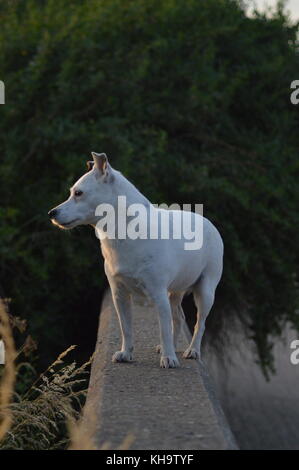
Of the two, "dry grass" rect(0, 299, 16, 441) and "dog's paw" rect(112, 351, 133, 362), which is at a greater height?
"dry grass" rect(0, 299, 16, 441)

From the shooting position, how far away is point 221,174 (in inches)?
349

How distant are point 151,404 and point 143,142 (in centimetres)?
441

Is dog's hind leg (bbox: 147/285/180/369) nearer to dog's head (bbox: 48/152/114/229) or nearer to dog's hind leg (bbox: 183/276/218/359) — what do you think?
dog's hind leg (bbox: 183/276/218/359)

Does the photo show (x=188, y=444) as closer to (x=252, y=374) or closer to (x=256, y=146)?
(x=256, y=146)

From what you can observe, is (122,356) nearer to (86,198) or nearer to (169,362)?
(169,362)

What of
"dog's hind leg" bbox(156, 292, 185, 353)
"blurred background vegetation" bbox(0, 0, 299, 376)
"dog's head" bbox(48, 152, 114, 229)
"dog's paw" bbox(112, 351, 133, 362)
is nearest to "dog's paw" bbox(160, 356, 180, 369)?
"dog's paw" bbox(112, 351, 133, 362)

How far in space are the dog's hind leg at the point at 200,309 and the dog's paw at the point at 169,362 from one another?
1.21 feet

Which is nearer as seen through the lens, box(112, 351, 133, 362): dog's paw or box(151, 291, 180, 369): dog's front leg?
box(151, 291, 180, 369): dog's front leg

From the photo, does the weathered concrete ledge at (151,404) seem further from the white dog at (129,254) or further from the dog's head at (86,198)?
the dog's head at (86,198)

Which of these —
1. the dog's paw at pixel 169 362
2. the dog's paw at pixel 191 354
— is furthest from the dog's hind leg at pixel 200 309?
the dog's paw at pixel 169 362

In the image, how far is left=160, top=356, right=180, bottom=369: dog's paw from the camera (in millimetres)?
5289

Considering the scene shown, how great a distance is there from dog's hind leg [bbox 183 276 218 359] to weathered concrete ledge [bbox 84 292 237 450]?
0.10 meters

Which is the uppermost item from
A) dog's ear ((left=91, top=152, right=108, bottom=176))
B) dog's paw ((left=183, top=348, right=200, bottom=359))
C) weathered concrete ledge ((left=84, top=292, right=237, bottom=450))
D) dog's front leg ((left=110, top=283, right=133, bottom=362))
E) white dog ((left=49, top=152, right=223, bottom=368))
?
dog's ear ((left=91, top=152, right=108, bottom=176))
